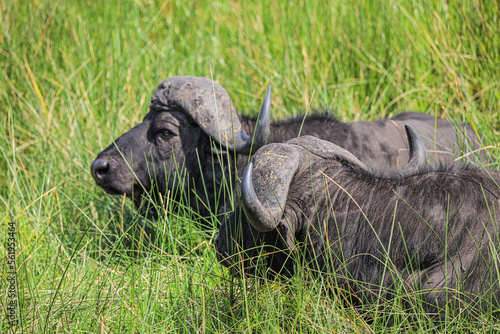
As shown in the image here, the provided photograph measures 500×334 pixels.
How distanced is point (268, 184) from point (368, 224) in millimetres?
569

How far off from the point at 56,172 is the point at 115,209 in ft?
2.54

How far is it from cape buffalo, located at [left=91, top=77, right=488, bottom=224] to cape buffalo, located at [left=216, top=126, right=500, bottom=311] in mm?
1315

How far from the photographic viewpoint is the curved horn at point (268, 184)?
2.96 m

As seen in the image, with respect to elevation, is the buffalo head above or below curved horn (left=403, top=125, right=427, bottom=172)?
below

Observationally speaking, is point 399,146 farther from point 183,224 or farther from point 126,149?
point 126,149

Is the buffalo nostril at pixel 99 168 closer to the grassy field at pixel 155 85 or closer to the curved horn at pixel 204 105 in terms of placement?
the grassy field at pixel 155 85

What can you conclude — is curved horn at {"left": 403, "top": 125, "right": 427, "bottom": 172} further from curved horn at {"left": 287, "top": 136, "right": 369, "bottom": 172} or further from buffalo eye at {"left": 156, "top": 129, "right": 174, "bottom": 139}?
buffalo eye at {"left": 156, "top": 129, "right": 174, "bottom": 139}

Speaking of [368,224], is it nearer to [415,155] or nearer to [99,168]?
[415,155]

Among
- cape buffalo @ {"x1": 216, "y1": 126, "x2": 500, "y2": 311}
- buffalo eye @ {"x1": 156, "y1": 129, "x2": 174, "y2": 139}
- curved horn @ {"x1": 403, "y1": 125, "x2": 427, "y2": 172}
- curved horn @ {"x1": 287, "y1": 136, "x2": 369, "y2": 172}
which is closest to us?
cape buffalo @ {"x1": 216, "y1": 126, "x2": 500, "y2": 311}

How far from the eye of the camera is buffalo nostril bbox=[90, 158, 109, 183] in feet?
15.5

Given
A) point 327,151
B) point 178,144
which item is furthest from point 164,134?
point 327,151

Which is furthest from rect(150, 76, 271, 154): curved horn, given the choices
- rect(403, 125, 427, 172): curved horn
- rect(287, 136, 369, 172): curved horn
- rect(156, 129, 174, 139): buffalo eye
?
rect(403, 125, 427, 172): curved horn

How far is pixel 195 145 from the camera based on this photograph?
4887 mm

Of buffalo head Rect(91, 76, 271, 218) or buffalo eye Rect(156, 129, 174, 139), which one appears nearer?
buffalo head Rect(91, 76, 271, 218)
